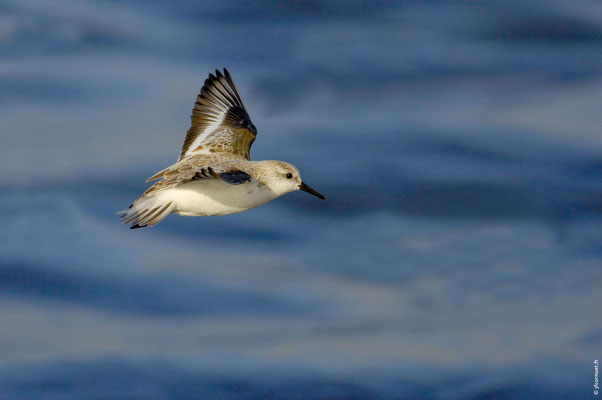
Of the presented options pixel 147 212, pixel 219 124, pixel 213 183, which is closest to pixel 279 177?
pixel 213 183

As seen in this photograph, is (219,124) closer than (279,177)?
No

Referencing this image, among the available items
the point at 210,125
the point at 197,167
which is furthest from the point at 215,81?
the point at 197,167

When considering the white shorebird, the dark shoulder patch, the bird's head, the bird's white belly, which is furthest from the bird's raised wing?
the dark shoulder patch

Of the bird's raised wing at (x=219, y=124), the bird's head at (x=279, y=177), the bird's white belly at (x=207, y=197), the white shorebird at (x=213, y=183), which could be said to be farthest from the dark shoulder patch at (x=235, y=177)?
the bird's raised wing at (x=219, y=124)

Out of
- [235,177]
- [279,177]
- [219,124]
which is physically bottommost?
[235,177]

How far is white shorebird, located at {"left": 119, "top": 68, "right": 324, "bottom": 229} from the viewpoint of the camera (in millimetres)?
7578

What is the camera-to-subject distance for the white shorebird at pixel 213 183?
298 inches

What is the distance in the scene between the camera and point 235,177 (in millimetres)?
7348

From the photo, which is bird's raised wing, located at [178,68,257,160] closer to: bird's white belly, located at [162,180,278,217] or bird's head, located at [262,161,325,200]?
bird's head, located at [262,161,325,200]

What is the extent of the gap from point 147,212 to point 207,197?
Result: 0.48 meters

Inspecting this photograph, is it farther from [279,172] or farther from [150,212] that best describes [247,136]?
[150,212]

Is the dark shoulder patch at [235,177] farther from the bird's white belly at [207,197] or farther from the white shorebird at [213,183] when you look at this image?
the bird's white belly at [207,197]

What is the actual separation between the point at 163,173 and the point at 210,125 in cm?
182

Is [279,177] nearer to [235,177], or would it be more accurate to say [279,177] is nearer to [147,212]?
[235,177]
